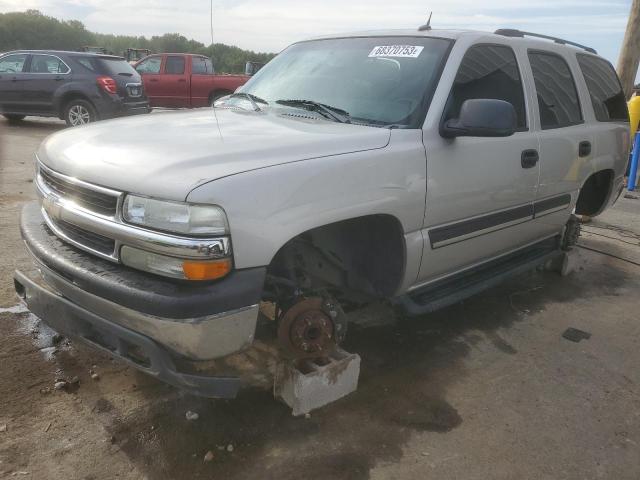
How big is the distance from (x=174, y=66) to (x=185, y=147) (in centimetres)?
1397

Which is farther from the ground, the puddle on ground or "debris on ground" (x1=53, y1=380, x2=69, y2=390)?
the puddle on ground

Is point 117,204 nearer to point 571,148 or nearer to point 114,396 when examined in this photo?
point 114,396

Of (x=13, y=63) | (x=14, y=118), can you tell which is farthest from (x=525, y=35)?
(x=14, y=118)

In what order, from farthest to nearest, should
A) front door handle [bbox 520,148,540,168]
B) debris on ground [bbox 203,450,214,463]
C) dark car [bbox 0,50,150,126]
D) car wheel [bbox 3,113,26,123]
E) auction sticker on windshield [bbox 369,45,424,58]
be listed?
car wheel [bbox 3,113,26,123] → dark car [bbox 0,50,150,126] → front door handle [bbox 520,148,540,168] → auction sticker on windshield [bbox 369,45,424,58] → debris on ground [bbox 203,450,214,463]

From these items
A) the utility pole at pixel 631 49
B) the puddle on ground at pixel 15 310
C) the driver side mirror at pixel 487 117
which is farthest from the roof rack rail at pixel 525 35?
the utility pole at pixel 631 49

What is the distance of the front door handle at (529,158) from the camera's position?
345 cm

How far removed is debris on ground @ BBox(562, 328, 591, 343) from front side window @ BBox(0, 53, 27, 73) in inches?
461

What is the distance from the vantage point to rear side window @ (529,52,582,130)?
3.77 m

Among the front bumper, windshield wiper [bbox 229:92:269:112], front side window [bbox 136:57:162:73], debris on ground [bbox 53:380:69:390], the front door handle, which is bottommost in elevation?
debris on ground [bbox 53:380:69:390]

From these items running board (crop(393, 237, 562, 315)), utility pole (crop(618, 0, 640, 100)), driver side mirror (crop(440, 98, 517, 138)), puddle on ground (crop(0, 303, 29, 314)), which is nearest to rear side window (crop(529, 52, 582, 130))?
running board (crop(393, 237, 562, 315))

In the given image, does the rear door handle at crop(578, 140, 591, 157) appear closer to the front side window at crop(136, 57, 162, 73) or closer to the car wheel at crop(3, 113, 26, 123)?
the car wheel at crop(3, 113, 26, 123)

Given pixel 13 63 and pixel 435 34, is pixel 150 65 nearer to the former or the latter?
pixel 13 63

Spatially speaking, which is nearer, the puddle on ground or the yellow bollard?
the puddle on ground

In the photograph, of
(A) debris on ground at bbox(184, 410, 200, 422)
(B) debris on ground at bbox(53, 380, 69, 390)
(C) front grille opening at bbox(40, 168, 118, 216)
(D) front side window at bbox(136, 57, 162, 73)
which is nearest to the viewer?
(C) front grille opening at bbox(40, 168, 118, 216)
